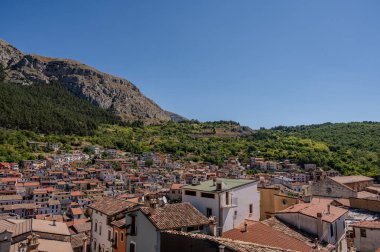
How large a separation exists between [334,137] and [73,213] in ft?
451

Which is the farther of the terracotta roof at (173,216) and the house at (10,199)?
the house at (10,199)

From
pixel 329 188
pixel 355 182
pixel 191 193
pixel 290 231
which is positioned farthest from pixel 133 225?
pixel 355 182

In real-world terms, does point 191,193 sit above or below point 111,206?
above

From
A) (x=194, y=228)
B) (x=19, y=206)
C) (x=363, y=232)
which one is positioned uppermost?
(x=194, y=228)

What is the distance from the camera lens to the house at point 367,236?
69.9 ft

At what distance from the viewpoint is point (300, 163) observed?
136875 mm

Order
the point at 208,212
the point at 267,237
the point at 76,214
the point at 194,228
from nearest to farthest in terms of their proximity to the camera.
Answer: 1. the point at 267,237
2. the point at 194,228
3. the point at 208,212
4. the point at 76,214

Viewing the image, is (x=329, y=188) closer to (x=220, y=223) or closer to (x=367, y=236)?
(x=367, y=236)

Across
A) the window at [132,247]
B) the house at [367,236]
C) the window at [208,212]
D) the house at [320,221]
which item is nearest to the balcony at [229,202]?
the window at [208,212]

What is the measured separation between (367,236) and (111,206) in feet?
62.3

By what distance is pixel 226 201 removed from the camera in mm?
22891

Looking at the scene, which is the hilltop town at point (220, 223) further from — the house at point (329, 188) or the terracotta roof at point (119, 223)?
the house at point (329, 188)

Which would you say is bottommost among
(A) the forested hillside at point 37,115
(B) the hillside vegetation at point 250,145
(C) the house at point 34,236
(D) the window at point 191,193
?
(C) the house at point 34,236

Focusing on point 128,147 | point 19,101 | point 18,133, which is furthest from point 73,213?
point 19,101
